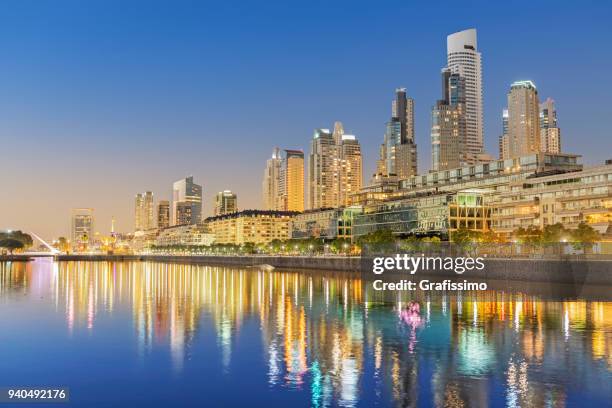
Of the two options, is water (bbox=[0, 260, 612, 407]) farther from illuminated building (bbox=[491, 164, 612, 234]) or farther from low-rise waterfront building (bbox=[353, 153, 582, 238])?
low-rise waterfront building (bbox=[353, 153, 582, 238])

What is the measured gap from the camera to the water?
30938 mm

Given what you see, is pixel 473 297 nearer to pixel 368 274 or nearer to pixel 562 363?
pixel 562 363

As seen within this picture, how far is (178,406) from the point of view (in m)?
29.8

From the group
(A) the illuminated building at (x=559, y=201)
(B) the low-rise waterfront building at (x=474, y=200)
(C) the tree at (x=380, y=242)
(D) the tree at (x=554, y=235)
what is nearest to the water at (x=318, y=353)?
(D) the tree at (x=554, y=235)

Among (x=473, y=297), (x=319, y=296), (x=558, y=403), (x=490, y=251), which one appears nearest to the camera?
(x=558, y=403)

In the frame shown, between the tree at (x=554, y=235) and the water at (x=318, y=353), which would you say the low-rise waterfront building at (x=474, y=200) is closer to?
the tree at (x=554, y=235)

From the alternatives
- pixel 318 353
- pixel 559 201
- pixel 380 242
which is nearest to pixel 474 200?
pixel 559 201

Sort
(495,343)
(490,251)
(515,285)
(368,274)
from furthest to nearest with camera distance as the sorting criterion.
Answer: (368,274)
(490,251)
(515,285)
(495,343)

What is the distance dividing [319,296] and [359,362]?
1764 inches

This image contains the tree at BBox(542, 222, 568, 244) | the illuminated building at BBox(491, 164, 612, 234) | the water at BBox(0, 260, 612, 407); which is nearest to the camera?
the water at BBox(0, 260, 612, 407)

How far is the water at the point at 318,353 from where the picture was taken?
1218 inches

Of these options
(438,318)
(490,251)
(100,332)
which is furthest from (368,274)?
(100,332)

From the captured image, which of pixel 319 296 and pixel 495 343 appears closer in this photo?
pixel 495 343

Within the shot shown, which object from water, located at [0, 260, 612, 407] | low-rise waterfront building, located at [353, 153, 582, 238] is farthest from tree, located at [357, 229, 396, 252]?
water, located at [0, 260, 612, 407]
